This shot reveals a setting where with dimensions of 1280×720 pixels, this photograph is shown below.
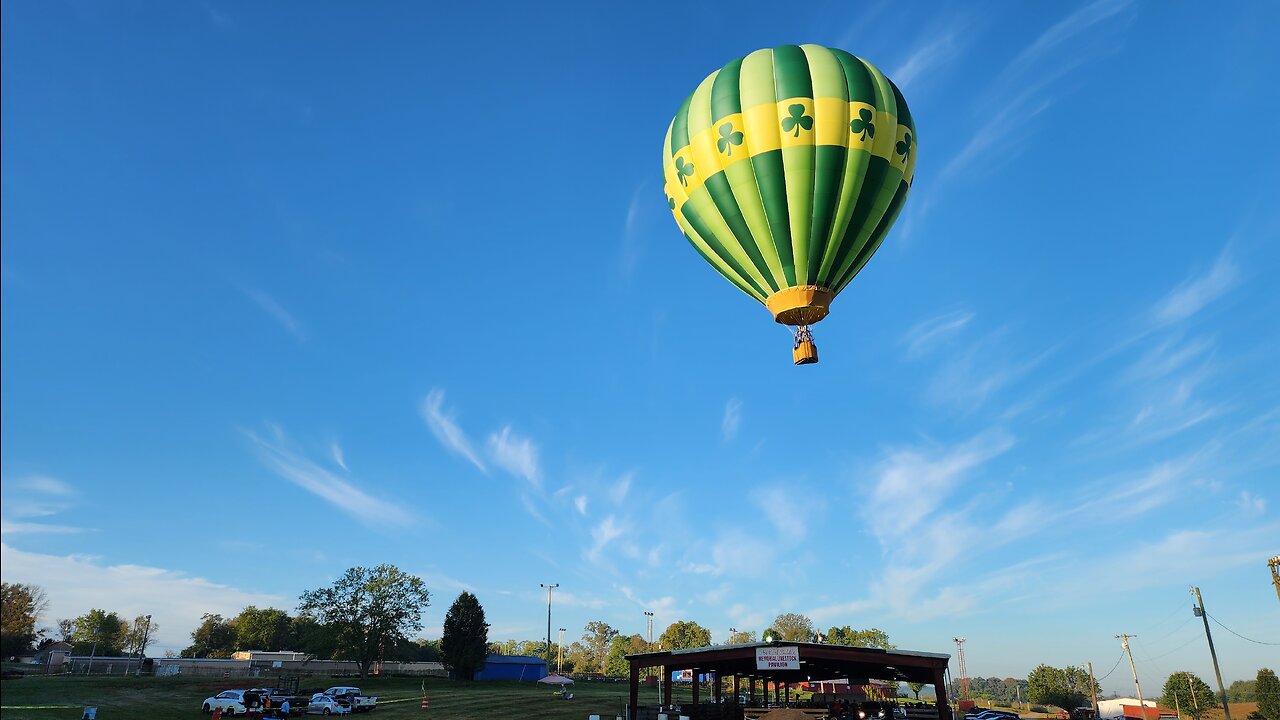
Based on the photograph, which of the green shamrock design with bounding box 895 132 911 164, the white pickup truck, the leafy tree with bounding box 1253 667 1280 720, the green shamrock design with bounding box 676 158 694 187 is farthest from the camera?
the leafy tree with bounding box 1253 667 1280 720

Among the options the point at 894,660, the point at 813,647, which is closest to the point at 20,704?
the point at 813,647

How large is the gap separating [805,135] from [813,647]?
63.5 feet

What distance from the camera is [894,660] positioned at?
2902 centimetres

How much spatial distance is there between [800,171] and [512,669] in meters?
81.4

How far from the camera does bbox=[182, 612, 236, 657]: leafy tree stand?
129750 mm

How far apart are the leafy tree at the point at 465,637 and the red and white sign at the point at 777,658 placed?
5353cm

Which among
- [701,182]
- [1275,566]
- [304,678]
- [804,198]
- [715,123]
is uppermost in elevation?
[715,123]

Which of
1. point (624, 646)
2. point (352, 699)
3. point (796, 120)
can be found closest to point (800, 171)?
point (796, 120)

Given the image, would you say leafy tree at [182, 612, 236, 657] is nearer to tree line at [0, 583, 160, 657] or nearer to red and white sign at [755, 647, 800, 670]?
tree line at [0, 583, 160, 657]

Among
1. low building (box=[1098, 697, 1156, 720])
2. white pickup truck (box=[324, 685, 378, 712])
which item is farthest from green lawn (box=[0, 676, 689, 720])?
low building (box=[1098, 697, 1156, 720])

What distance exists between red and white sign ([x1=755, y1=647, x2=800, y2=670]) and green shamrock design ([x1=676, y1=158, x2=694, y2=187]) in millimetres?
18879

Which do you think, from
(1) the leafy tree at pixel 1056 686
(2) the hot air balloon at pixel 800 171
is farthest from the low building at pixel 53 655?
(1) the leafy tree at pixel 1056 686

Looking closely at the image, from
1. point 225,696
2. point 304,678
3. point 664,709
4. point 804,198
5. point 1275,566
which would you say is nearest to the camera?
point 804,198

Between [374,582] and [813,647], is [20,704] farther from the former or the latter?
[813,647]
